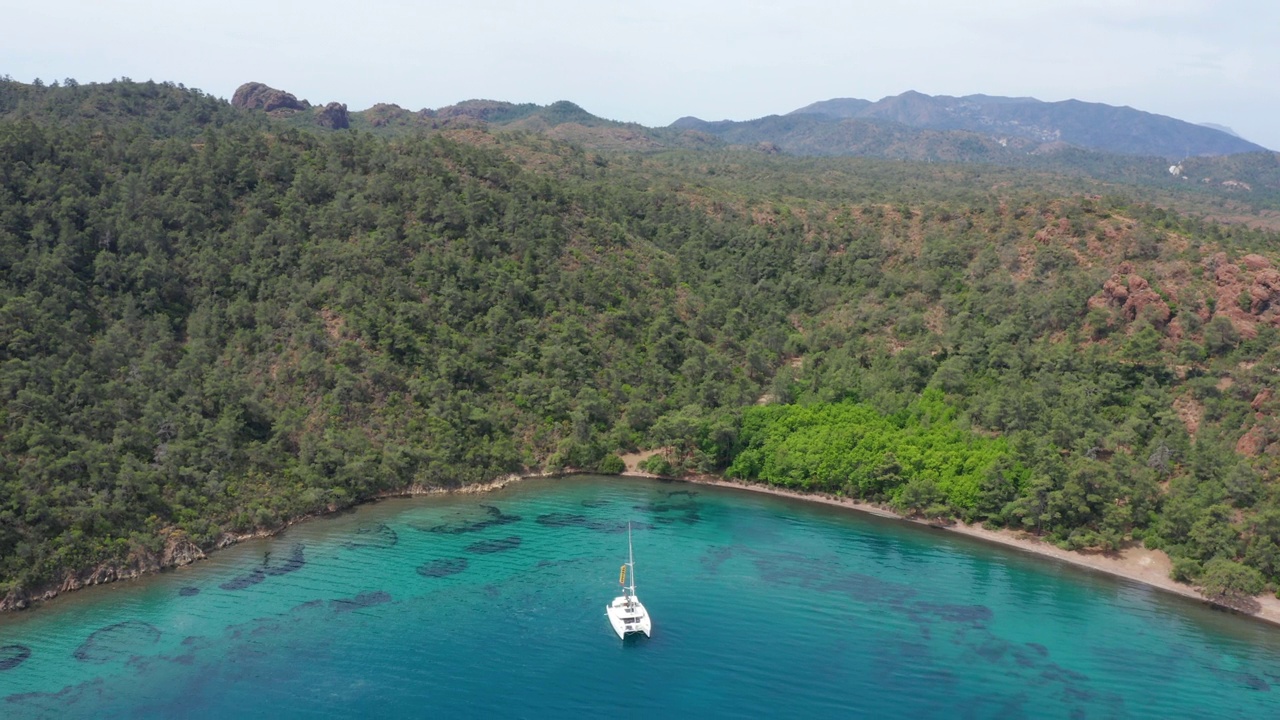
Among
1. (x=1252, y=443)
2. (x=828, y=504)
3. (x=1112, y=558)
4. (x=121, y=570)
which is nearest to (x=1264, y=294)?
(x=1252, y=443)

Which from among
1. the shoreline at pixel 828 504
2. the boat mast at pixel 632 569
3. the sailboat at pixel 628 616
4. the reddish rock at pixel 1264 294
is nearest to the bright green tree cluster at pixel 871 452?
the shoreline at pixel 828 504

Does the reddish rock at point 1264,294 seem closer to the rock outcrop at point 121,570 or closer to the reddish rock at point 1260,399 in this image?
the reddish rock at point 1260,399

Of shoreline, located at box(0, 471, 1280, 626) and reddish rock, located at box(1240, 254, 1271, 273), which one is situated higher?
reddish rock, located at box(1240, 254, 1271, 273)

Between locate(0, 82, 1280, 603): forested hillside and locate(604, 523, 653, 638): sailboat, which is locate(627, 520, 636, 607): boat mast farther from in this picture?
locate(0, 82, 1280, 603): forested hillside

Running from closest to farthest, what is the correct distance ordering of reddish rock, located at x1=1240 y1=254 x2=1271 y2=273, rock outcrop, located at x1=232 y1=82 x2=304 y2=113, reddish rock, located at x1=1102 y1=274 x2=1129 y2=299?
reddish rock, located at x1=1240 y1=254 x2=1271 y2=273
reddish rock, located at x1=1102 y1=274 x2=1129 y2=299
rock outcrop, located at x1=232 y1=82 x2=304 y2=113

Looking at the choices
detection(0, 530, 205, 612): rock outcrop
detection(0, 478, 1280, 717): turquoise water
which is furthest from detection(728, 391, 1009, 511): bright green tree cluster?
detection(0, 530, 205, 612): rock outcrop

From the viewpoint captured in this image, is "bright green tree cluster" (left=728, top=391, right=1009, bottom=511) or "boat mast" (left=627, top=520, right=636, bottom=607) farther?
"bright green tree cluster" (left=728, top=391, right=1009, bottom=511)
